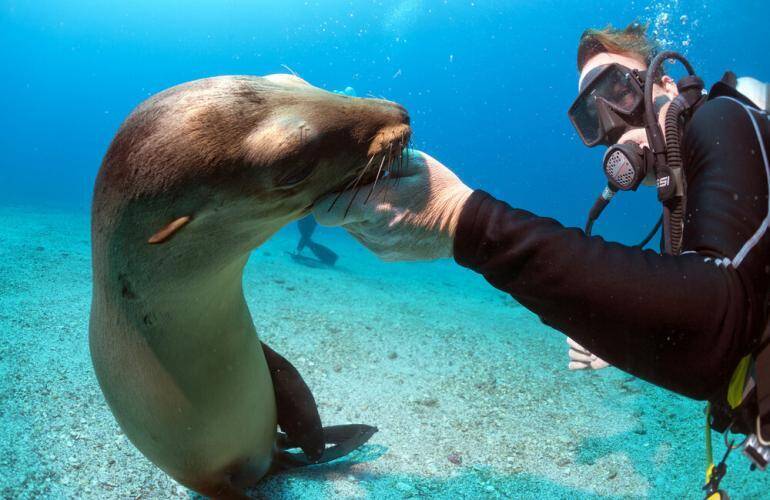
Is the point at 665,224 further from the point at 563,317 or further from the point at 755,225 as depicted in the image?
the point at 563,317

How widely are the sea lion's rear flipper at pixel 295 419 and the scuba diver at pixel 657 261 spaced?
1228 millimetres

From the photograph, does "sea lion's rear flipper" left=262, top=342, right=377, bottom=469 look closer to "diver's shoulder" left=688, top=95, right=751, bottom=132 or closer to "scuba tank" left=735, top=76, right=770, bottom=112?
"diver's shoulder" left=688, top=95, right=751, bottom=132

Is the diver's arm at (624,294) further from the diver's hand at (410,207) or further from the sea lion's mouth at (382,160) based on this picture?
the sea lion's mouth at (382,160)

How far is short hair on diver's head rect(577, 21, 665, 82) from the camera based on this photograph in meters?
3.19

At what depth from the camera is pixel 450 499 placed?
268 cm

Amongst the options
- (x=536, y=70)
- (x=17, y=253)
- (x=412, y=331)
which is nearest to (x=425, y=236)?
(x=412, y=331)

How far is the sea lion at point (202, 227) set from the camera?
1418 millimetres

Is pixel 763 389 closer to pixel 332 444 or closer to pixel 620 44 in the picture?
pixel 332 444

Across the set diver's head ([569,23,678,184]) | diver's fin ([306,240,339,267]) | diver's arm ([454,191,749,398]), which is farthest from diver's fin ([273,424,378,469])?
diver's fin ([306,240,339,267])

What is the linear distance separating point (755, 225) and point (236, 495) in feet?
8.03

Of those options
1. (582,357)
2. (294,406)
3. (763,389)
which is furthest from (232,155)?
(582,357)

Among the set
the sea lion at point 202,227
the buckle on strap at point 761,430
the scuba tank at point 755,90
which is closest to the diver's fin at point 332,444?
the sea lion at point 202,227

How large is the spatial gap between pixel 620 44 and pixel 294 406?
3.22 meters

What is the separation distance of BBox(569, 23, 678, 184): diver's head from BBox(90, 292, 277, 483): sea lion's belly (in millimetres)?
2288
